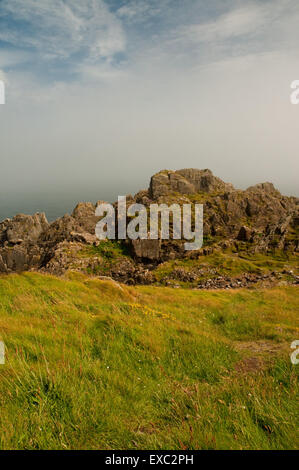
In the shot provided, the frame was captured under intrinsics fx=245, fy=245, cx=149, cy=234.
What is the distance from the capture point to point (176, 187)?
12119 centimetres

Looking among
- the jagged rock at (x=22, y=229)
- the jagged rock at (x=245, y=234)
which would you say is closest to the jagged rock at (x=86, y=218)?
the jagged rock at (x=22, y=229)

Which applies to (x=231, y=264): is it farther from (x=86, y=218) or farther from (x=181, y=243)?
(x=86, y=218)

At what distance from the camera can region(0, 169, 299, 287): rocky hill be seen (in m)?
71.5

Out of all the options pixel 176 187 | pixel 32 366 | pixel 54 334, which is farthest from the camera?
pixel 176 187

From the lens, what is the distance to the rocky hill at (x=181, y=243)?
235ft

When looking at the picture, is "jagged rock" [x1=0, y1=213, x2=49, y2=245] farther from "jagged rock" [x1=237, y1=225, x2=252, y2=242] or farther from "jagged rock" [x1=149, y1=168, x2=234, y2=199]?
"jagged rock" [x1=237, y1=225, x2=252, y2=242]

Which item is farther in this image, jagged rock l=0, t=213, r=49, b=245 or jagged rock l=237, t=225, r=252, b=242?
jagged rock l=0, t=213, r=49, b=245

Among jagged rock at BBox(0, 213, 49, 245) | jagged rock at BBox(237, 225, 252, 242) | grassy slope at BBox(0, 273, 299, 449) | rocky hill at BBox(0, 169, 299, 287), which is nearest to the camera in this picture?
grassy slope at BBox(0, 273, 299, 449)

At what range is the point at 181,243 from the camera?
3565 inches

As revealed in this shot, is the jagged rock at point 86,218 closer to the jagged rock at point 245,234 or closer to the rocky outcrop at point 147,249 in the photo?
the rocky outcrop at point 147,249

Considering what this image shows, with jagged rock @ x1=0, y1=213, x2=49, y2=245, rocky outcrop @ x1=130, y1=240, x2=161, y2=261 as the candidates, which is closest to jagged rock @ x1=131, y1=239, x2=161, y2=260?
rocky outcrop @ x1=130, y1=240, x2=161, y2=261
